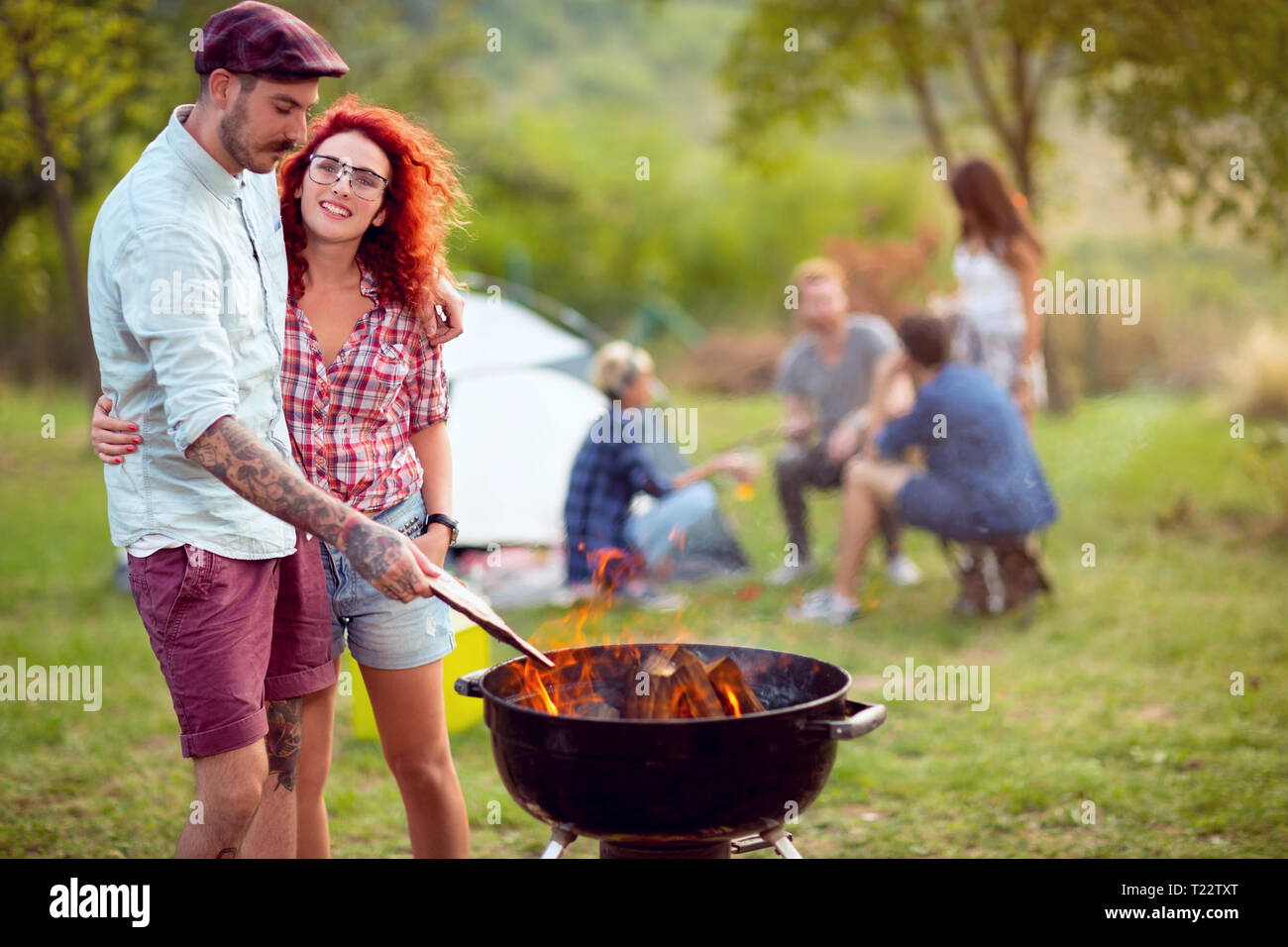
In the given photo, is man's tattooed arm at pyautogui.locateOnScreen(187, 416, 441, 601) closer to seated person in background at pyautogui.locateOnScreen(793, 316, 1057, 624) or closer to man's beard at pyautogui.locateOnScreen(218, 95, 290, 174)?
man's beard at pyautogui.locateOnScreen(218, 95, 290, 174)

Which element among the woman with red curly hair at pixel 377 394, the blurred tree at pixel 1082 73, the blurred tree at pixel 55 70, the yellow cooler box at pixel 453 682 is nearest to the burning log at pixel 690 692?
the woman with red curly hair at pixel 377 394

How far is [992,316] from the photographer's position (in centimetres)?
588

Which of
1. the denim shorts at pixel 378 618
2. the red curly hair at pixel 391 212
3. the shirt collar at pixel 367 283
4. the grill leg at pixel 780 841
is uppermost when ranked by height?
the red curly hair at pixel 391 212

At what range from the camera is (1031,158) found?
1011 centimetres

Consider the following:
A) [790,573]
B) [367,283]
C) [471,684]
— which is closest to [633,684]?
[471,684]

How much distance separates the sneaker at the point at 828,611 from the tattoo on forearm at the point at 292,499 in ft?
12.2

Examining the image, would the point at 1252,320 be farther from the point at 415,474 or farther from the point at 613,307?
the point at 415,474

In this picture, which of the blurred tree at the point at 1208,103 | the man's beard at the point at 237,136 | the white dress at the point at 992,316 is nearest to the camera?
the man's beard at the point at 237,136

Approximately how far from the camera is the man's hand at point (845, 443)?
19.9 feet

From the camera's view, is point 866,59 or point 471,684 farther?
point 866,59

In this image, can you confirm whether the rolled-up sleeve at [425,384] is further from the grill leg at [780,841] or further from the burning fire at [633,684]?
the grill leg at [780,841]

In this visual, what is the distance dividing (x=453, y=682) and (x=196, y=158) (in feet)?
7.56

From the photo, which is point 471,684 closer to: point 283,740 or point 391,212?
point 283,740

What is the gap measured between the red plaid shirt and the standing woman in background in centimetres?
393
